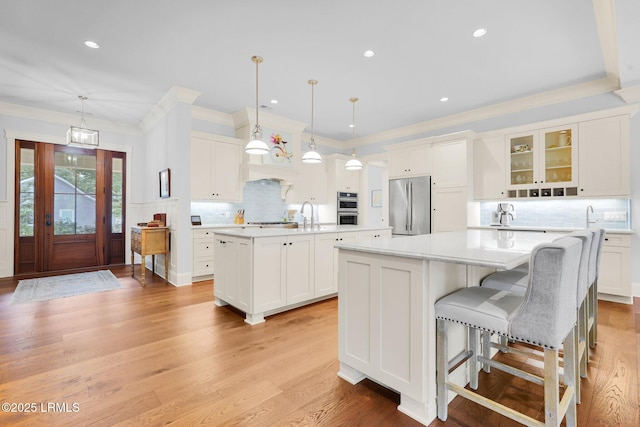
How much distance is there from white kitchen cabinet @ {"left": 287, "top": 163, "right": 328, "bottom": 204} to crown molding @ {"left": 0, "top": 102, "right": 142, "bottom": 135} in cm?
342

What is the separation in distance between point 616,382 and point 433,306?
148 centimetres

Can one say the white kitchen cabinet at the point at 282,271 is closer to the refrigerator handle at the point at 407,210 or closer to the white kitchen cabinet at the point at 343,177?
the refrigerator handle at the point at 407,210

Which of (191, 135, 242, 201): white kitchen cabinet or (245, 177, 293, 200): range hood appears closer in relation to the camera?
(191, 135, 242, 201): white kitchen cabinet

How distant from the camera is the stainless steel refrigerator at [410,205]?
17.6 ft

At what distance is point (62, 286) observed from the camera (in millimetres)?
4379

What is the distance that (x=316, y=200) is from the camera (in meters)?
6.68

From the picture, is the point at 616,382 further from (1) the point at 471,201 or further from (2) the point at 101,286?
(2) the point at 101,286

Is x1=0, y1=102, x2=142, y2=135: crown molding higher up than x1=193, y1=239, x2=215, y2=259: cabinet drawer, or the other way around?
x1=0, y1=102, x2=142, y2=135: crown molding

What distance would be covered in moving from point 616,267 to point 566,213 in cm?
Answer: 100

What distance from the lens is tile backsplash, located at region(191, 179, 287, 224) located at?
5402 mm

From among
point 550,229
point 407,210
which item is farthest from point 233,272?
point 550,229

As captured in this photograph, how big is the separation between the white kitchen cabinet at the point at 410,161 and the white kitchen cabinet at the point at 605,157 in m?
2.07

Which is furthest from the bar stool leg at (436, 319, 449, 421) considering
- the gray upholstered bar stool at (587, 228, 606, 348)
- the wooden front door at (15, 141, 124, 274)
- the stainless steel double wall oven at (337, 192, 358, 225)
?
the wooden front door at (15, 141, 124, 274)

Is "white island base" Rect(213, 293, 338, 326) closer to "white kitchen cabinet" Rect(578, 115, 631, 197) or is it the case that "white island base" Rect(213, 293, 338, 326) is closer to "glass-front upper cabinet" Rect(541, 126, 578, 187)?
"glass-front upper cabinet" Rect(541, 126, 578, 187)
